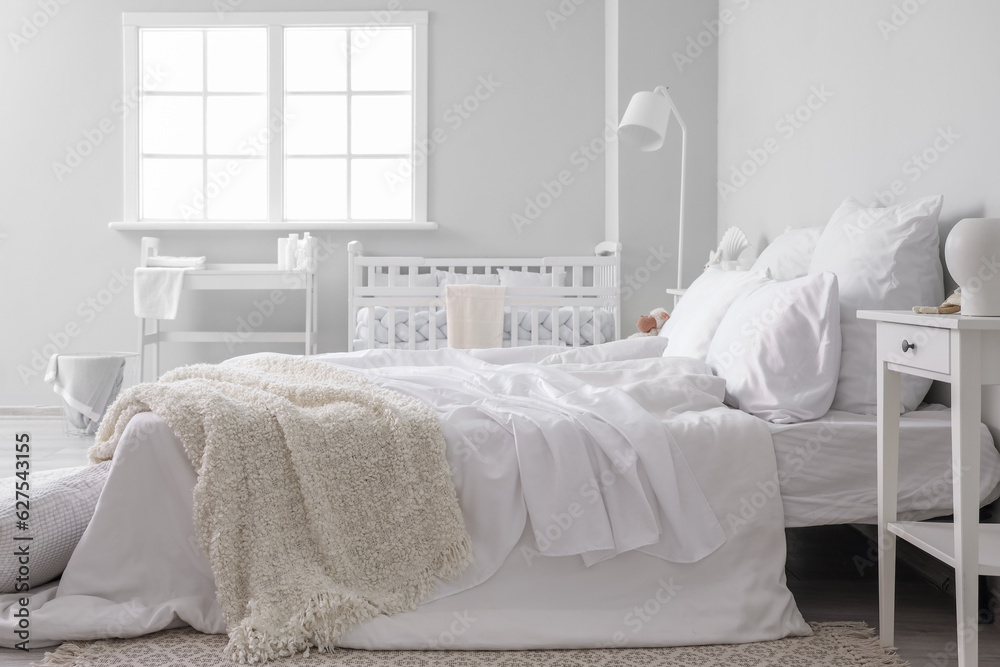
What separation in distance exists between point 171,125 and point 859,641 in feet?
13.8

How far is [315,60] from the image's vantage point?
174 inches

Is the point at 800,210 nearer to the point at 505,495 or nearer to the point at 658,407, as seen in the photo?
the point at 658,407

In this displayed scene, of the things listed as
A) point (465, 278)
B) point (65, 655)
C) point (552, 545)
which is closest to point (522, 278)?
point (465, 278)

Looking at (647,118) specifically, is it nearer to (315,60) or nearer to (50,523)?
(315,60)

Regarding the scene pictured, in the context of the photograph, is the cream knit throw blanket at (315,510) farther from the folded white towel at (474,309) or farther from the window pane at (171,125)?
the window pane at (171,125)

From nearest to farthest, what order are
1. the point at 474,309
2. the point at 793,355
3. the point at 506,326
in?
the point at 793,355, the point at 474,309, the point at 506,326

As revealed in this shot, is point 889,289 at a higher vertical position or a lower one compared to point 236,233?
lower

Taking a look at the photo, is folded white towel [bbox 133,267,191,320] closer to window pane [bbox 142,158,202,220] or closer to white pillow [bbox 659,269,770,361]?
window pane [bbox 142,158,202,220]

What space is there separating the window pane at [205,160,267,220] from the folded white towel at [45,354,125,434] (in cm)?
108

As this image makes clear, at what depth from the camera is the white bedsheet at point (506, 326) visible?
11.6 feet

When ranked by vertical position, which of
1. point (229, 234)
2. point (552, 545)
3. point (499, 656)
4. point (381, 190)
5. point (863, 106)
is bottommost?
point (499, 656)

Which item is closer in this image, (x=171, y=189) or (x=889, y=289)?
(x=889, y=289)

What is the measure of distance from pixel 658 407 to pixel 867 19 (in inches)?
49.6

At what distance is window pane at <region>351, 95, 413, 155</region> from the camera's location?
14.6 ft
